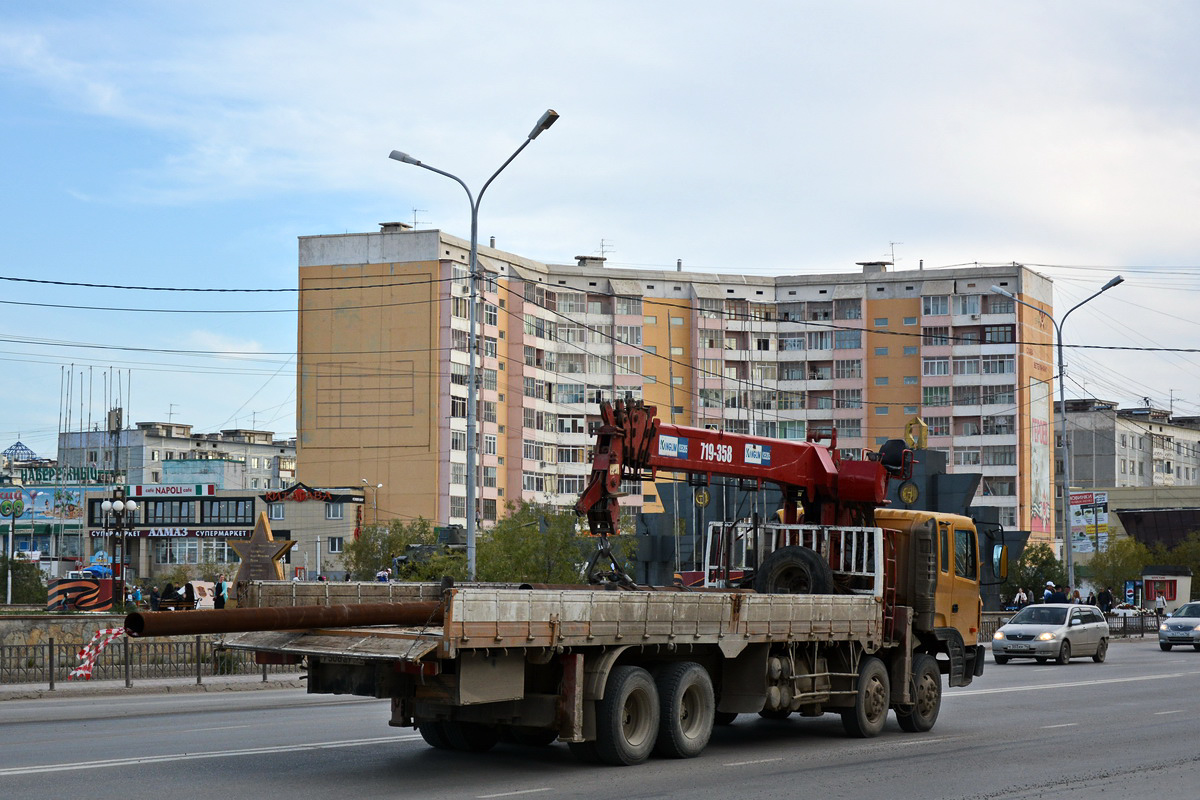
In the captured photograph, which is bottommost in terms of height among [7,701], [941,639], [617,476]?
[7,701]

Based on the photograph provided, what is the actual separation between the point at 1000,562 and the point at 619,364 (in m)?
94.6

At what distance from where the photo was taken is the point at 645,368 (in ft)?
377

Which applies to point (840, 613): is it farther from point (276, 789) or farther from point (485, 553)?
point (485, 553)

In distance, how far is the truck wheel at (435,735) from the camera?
1443 cm

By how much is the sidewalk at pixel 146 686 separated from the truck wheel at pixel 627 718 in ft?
46.2

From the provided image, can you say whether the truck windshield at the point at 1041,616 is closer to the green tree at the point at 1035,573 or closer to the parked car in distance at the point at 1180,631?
the parked car in distance at the point at 1180,631

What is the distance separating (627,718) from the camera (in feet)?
44.1

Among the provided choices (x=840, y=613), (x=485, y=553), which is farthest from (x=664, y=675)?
(x=485, y=553)

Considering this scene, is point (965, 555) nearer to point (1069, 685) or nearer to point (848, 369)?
point (1069, 685)

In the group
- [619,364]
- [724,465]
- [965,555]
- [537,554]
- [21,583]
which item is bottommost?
[21,583]

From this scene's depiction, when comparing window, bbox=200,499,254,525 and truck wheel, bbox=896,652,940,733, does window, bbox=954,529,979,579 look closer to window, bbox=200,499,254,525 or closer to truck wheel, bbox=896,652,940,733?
truck wheel, bbox=896,652,940,733

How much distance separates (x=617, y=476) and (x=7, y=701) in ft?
45.4

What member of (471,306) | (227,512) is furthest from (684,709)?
(227,512)

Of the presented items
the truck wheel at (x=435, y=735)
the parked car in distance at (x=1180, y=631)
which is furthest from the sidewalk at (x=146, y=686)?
the parked car in distance at (x=1180, y=631)
